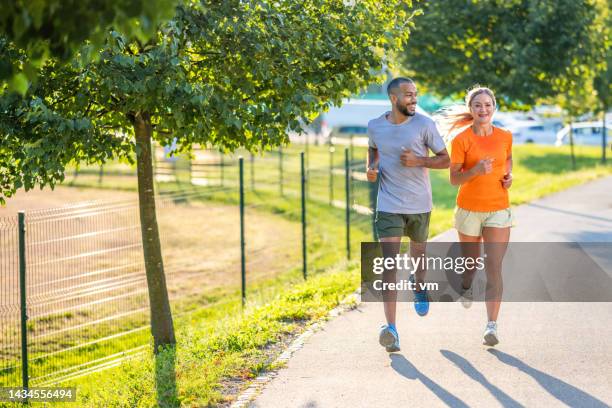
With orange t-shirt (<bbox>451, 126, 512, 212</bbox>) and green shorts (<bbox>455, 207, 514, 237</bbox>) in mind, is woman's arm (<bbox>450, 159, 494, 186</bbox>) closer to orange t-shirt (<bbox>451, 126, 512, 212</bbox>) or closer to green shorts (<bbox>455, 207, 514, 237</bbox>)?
orange t-shirt (<bbox>451, 126, 512, 212</bbox>)

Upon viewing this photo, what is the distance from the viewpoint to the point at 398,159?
22.7 feet

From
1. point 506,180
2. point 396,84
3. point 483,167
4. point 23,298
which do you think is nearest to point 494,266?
point 506,180

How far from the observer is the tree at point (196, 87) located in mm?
7207

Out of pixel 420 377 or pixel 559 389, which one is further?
pixel 420 377

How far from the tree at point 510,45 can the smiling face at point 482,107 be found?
45.3 feet

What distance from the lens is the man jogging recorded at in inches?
270

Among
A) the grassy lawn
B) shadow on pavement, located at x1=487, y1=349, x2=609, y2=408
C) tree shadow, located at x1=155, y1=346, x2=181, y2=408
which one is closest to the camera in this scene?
shadow on pavement, located at x1=487, y1=349, x2=609, y2=408


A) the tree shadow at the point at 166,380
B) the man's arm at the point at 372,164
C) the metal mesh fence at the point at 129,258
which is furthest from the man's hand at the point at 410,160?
the metal mesh fence at the point at 129,258

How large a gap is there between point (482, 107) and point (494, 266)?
3.83 feet

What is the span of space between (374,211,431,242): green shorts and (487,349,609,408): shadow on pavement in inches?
Answer: 43.6

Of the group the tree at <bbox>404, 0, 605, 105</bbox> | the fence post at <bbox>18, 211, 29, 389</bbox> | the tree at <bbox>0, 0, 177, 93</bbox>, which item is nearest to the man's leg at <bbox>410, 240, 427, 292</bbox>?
the fence post at <bbox>18, 211, 29, 389</bbox>

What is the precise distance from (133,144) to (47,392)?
2248 mm

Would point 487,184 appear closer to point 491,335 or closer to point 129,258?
point 491,335

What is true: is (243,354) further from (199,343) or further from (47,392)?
(47,392)
